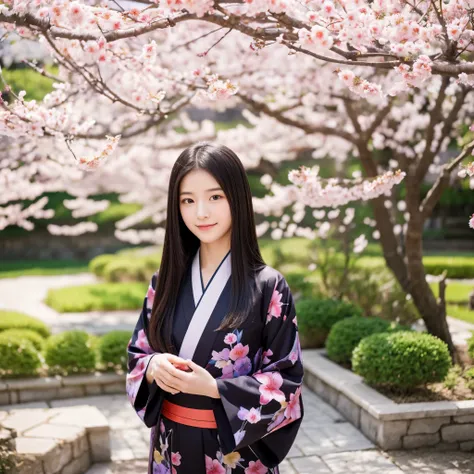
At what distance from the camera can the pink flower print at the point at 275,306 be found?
96.0 inches

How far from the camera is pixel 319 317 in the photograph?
20.7ft

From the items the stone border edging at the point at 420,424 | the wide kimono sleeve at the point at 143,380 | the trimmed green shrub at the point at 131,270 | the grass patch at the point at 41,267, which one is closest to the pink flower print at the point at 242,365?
the wide kimono sleeve at the point at 143,380

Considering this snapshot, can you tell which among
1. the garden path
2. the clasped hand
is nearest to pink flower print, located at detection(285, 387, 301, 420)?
the clasped hand

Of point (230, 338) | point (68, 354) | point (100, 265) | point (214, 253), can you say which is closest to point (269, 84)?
point (68, 354)

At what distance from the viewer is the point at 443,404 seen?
4324mm

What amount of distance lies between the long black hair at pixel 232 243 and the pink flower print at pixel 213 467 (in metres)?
0.43

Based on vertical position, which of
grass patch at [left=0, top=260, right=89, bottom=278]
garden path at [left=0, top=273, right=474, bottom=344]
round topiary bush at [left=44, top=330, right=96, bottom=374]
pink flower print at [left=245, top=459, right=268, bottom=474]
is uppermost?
pink flower print at [left=245, top=459, right=268, bottom=474]

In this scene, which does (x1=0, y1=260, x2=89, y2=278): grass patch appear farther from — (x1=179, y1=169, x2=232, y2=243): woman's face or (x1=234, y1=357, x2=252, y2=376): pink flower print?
(x1=234, y1=357, x2=252, y2=376): pink flower print

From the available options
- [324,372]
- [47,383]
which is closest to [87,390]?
[47,383]

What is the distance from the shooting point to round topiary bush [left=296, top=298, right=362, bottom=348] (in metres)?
6.28

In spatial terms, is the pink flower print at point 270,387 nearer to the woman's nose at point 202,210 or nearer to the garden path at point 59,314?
the woman's nose at point 202,210

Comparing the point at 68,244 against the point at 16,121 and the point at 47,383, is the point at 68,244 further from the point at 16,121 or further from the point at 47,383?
the point at 16,121

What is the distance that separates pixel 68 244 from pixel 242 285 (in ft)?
53.3

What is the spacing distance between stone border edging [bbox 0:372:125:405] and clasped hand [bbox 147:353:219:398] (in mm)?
3376
